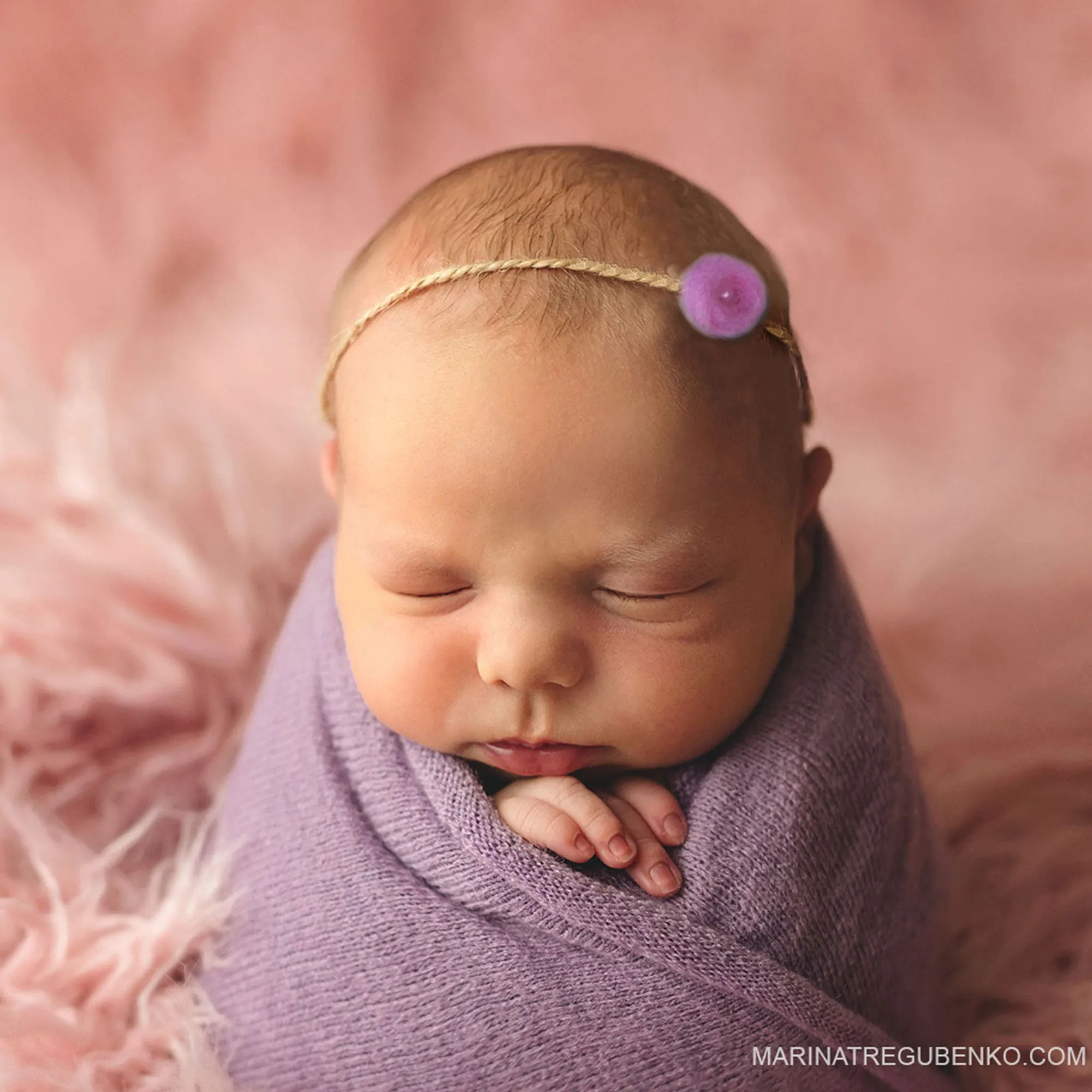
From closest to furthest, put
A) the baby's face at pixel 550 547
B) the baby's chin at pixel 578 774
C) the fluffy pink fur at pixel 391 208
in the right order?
the baby's face at pixel 550 547 → the baby's chin at pixel 578 774 → the fluffy pink fur at pixel 391 208

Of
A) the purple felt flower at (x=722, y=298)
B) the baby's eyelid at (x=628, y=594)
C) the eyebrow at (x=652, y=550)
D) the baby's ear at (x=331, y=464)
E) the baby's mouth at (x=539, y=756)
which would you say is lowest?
the baby's mouth at (x=539, y=756)

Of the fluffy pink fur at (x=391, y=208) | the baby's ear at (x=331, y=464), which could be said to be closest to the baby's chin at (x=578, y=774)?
the baby's ear at (x=331, y=464)

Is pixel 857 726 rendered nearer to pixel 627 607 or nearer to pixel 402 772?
pixel 627 607

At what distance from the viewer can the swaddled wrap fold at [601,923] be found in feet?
2.66

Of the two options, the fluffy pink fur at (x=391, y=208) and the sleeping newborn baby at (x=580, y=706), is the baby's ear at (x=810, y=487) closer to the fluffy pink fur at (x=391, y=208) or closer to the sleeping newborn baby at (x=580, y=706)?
the sleeping newborn baby at (x=580, y=706)

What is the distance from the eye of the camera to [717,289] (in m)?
0.78

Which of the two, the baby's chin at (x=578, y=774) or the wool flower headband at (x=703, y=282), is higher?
the wool flower headband at (x=703, y=282)

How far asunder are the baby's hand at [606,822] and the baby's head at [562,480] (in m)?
0.02

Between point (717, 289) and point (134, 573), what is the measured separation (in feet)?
2.16

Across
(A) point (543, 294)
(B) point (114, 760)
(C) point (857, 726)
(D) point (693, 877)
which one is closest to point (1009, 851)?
(C) point (857, 726)

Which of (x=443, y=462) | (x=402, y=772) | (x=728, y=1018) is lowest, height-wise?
(x=728, y=1018)

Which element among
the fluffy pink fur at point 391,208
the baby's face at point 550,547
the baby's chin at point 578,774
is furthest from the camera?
the fluffy pink fur at point 391,208

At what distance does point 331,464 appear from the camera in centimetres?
96

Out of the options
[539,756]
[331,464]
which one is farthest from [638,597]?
[331,464]
